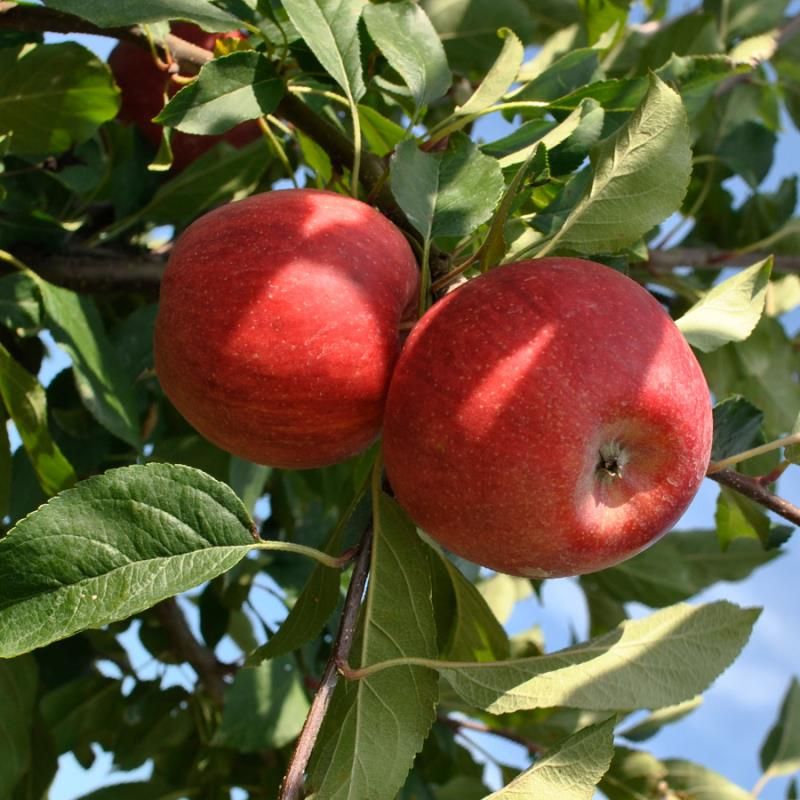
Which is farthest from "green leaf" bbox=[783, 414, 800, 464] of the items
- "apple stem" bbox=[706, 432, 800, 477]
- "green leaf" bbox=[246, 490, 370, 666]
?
"green leaf" bbox=[246, 490, 370, 666]

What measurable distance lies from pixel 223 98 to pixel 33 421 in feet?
1.63

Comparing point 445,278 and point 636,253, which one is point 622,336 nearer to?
point 445,278

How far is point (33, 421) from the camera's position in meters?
1.44

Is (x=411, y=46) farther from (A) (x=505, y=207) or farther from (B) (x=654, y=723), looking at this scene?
(B) (x=654, y=723)

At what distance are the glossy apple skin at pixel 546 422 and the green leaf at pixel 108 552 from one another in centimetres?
20

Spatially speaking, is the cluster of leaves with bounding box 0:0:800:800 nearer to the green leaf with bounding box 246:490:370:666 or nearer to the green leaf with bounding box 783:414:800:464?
the green leaf with bounding box 246:490:370:666

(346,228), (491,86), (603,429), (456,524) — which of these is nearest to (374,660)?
(456,524)

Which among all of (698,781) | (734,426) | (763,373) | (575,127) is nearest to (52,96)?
(575,127)

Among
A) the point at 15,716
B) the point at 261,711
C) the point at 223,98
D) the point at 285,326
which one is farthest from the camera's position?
the point at 261,711

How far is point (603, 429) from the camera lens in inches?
40.4

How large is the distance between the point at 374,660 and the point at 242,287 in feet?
1.35

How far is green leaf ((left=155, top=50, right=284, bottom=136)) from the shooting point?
127 cm

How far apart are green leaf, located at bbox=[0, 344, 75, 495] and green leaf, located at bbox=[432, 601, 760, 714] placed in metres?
0.61

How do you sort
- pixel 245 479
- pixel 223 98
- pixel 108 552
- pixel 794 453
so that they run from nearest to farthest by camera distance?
pixel 108 552
pixel 794 453
pixel 223 98
pixel 245 479
